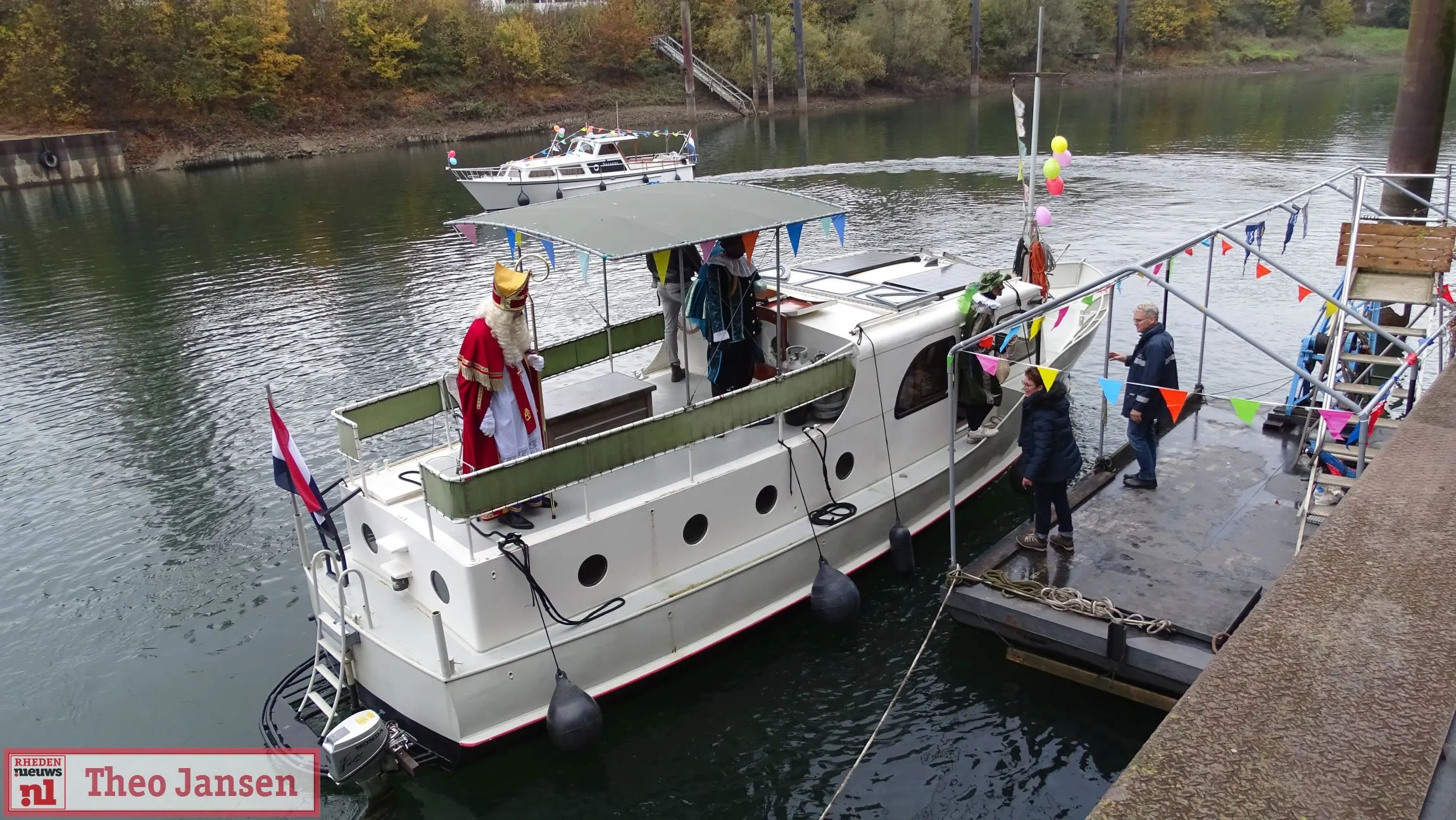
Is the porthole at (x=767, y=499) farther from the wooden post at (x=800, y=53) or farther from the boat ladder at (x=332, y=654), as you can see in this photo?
the wooden post at (x=800, y=53)

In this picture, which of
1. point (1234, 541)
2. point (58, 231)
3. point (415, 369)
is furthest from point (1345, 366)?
point (58, 231)

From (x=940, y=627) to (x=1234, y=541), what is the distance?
289 cm

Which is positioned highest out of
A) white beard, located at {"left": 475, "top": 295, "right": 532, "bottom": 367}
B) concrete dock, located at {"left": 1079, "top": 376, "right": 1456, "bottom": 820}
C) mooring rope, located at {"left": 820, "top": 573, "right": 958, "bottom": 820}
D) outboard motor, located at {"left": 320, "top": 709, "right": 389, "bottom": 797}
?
white beard, located at {"left": 475, "top": 295, "right": 532, "bottom": 367}

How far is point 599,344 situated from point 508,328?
311 cm

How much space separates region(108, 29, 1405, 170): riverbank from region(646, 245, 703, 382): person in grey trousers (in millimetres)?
49873

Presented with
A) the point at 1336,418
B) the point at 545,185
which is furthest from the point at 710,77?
the point at 1336,418

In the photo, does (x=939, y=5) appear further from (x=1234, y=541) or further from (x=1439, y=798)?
(x=1439, y=798)

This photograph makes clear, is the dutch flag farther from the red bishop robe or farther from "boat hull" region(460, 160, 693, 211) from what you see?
"boat hull" region(460, 160, 693, 211)

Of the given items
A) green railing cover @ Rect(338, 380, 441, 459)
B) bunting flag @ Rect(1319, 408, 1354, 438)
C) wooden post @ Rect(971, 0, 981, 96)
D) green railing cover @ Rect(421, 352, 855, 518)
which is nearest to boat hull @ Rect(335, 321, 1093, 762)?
green railing cover @ Rect(421, 352, 855, 518)

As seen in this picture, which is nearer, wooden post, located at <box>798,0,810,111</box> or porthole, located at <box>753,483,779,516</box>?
porthole, located at <box>753,483,779,516</box>

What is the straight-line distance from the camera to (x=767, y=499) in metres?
9.50

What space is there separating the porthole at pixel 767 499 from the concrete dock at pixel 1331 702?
207 inches

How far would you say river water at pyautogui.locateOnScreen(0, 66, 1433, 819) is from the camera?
26.5 ft

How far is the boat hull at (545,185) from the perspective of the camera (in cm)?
3600
